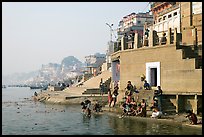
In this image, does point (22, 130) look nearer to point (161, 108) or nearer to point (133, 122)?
point (133, 122)

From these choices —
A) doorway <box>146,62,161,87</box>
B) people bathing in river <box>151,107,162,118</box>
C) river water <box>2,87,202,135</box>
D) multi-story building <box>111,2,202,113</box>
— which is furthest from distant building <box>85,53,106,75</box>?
people bathing in river <box>151,107,162,118</box>

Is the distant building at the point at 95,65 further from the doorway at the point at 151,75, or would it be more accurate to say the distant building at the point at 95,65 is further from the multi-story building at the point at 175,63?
the doorway at the point at 151,75

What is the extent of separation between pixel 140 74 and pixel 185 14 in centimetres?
637

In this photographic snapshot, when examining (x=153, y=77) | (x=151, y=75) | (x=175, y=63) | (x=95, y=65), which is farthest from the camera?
(x=95, y=65)

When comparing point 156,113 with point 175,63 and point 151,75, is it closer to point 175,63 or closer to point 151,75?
point 175,63

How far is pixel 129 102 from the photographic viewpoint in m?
25.9

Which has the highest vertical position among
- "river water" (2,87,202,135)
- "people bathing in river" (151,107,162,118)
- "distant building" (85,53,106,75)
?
"distant building" (85,53,106,75)

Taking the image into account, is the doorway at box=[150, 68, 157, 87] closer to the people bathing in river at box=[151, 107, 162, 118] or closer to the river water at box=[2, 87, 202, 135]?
the river water at box=[2, 87, 202, 135]

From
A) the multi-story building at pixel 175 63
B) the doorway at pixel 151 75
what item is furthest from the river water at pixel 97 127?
the doorway at pixel 151 75

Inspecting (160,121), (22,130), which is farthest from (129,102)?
(22,130)

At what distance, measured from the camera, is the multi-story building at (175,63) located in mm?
24438

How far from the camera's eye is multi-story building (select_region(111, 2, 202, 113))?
24.4 m

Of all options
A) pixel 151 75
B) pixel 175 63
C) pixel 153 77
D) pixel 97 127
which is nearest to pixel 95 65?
pixel 153 77

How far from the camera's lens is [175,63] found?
84.4ft
